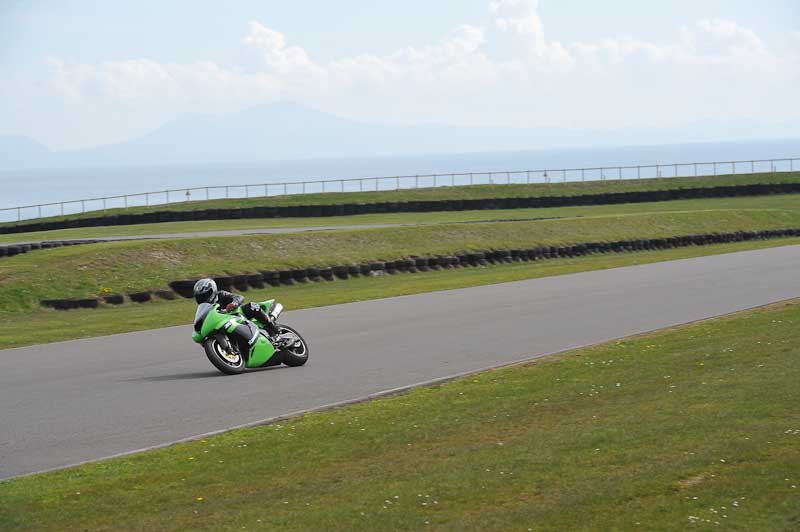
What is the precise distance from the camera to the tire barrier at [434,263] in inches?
979

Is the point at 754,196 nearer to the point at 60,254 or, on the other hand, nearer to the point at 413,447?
the point at 60,254

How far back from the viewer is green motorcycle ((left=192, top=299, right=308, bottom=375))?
44.2 ft

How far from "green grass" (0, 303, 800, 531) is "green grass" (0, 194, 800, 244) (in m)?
32.2

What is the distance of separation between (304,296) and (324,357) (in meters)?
9.51

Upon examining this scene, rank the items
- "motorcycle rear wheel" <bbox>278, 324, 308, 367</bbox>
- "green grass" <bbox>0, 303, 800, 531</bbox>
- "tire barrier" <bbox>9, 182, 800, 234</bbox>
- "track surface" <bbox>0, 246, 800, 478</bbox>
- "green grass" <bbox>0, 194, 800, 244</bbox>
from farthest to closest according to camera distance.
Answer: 1. "tire barrier" <bbox>9, 182, 800, 234</bbox>
2. "green grass" <bbox>0, 194, 800, 244</bbox>
3. "motorcycle rear wheel" <bbox>278, 324, 308, 367</bbox>
4. "track surface" <bbox>0, 246, 800, 478</bbox>
5. "green grass" <bbox>0, 303, 800, 531</bbox>

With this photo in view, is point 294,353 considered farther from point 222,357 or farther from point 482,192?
point 482,192

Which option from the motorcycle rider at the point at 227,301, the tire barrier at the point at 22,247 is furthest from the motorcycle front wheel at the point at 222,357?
the tire barrier at the point at 22,247

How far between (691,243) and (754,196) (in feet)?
75.2

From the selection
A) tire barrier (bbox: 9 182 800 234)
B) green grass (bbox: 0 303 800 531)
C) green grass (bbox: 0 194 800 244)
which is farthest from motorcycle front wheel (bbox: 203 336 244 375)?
tire barrier (bbox: 9 182 800 234)

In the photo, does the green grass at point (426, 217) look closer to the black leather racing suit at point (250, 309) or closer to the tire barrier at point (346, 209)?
the tire barrier at point (346, 209)

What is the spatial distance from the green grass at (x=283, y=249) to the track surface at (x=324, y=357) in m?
6.72

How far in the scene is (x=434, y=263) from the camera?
31.0 meters

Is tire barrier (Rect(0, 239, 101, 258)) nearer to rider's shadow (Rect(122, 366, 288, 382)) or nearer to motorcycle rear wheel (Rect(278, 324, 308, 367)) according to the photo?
motorcycle rear wheel (Rect(278, 324, 308, 367))

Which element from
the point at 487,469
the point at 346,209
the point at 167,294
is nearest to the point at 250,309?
the point at 487,469
